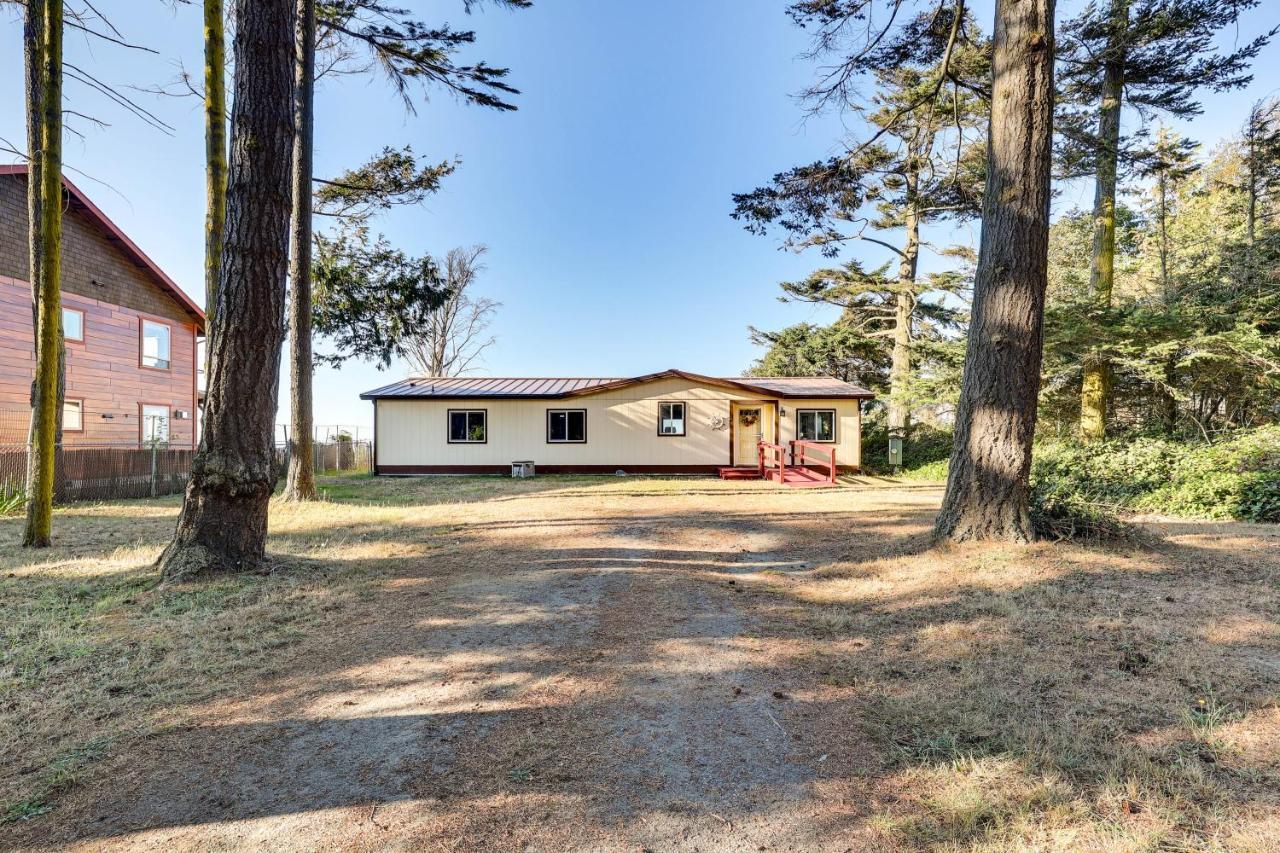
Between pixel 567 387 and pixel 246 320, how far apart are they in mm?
13138

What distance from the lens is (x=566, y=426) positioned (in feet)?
54.2

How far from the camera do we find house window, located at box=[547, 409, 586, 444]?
16.4 meters

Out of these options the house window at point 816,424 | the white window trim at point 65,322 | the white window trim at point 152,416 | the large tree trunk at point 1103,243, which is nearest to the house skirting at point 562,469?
the house window at point 816,424

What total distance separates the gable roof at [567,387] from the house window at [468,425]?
1.75ft

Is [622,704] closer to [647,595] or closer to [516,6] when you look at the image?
[647,595]

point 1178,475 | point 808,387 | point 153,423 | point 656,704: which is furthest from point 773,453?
point 153,423

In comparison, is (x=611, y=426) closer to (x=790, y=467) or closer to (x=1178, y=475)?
(x=790, y=467)

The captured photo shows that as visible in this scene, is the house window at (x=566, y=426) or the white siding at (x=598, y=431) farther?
the house window at (x=566, y=426)

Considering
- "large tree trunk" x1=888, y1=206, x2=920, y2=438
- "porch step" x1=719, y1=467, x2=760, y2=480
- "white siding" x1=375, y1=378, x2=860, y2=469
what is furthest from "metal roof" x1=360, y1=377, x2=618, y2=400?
"large tree trunk" x1=888, y1=206, x2=920, y2=438

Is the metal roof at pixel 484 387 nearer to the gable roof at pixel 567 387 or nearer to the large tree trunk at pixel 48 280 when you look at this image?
the gable roof at pixel 567 387

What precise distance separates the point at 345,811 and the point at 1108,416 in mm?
16556

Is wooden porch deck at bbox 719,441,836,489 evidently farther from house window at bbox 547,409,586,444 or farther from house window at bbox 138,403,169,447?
house window at bbox 138,403,169,447

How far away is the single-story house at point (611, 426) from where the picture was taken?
16203 mm

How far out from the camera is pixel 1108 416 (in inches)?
516
